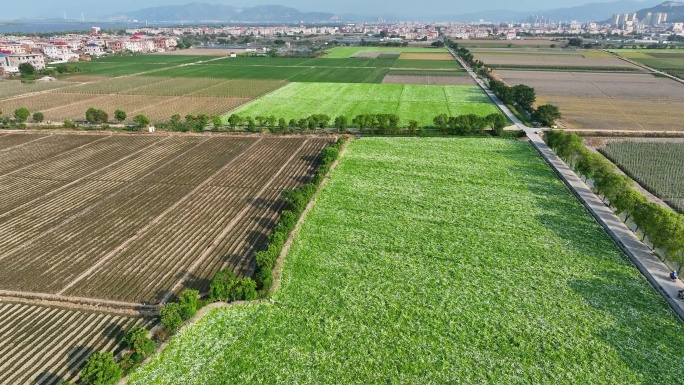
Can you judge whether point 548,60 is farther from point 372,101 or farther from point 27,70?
point 27,70

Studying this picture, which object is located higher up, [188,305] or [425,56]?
[425,56]

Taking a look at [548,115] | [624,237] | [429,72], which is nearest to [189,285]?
[624,237]

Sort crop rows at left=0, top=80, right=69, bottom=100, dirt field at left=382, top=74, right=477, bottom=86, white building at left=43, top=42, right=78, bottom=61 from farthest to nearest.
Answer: white building at left=43, top=42, right=78, bottom=61, dirt field at left=382, top=74, right=477, bottom=86, crop rows at left=0, top=80, right=69, bottom=100

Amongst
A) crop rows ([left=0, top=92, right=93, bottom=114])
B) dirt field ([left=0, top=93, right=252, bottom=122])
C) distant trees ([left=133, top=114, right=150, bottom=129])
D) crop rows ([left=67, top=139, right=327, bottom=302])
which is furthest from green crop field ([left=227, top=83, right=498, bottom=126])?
crop rows ([left=0, top=92, right=93, bottom=114])

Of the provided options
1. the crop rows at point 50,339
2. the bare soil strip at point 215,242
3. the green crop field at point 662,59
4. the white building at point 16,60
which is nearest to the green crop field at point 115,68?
the white building at point 16,60

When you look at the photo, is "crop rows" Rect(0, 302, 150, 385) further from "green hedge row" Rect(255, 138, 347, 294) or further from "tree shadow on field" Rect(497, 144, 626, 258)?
"tree shadow on field" Rect(497, 144, 626, 258)

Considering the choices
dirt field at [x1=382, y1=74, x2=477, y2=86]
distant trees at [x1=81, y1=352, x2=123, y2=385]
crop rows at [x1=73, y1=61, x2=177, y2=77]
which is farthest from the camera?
crop rows at [x1=73, y1=61, x2=177, y2=77]

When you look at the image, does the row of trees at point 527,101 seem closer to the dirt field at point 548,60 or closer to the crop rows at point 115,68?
the dirt field at point 548,60

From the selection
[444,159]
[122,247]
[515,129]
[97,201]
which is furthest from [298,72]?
[122,247]
